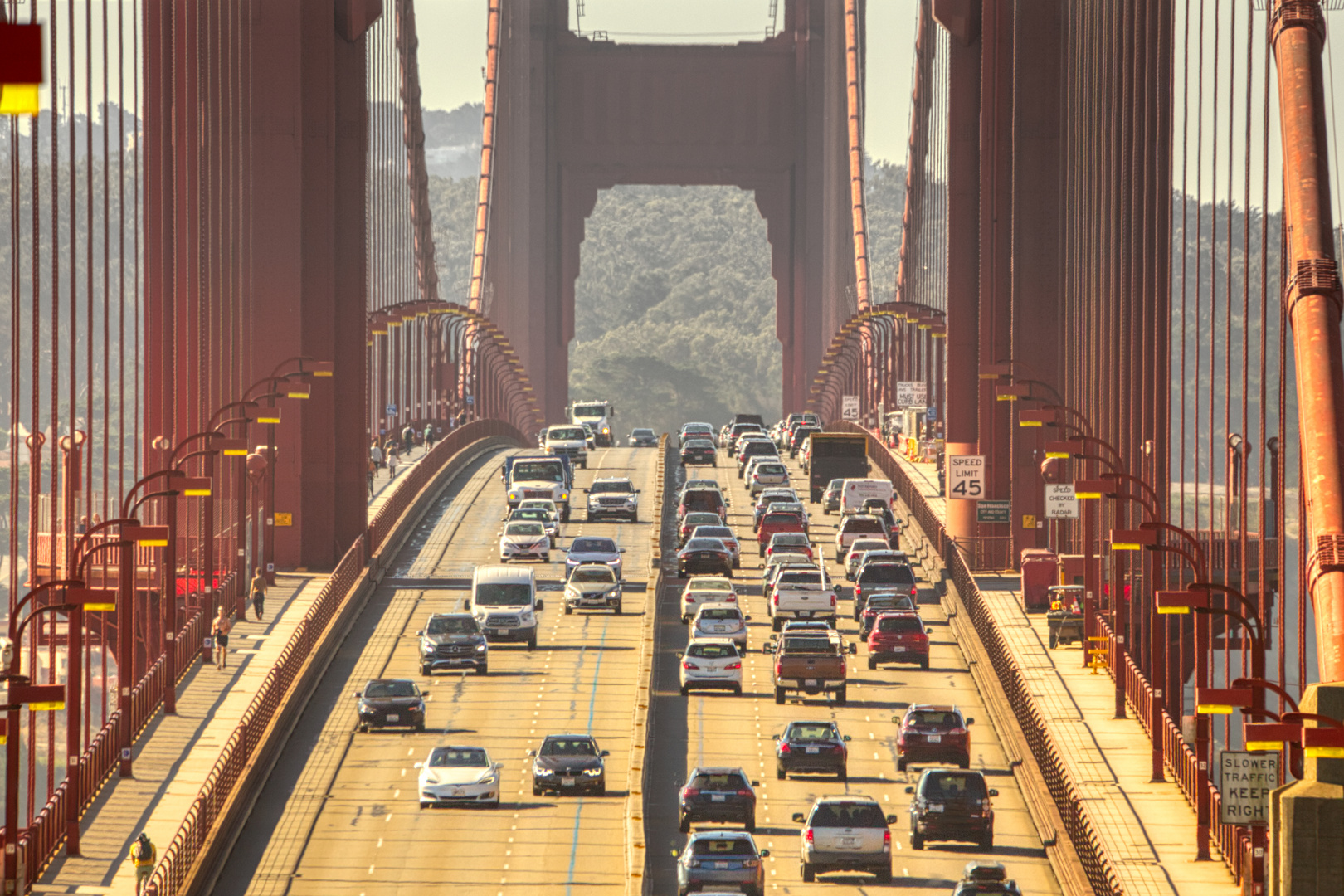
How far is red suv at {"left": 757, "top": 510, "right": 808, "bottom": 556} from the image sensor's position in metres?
73.2

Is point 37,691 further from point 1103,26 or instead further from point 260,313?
point 1103,26

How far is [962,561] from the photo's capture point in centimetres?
6194

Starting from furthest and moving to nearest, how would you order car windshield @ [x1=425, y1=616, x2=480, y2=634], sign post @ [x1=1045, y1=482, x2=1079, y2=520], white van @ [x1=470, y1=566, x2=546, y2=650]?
sign post @ [x1=1045, y1=482, x2=1079, y2=520], white van @ [x1=470, y1=566, x2=546, y2=650], car windshield @ [x1=425, y1=616, x2=480, y2=634]

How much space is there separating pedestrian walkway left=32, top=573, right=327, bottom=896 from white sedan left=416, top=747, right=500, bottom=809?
368 cm

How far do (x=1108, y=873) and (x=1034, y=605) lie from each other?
29495mm

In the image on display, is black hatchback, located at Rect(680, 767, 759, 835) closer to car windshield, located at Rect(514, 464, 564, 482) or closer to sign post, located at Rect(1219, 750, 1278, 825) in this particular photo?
sign post, located at Rect(1219, 750, 1278, 825)

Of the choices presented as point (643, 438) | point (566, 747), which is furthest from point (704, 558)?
point (643, 438)

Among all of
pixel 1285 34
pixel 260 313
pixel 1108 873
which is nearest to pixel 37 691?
pixel 1108 873

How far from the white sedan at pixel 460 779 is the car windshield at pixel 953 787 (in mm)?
7404

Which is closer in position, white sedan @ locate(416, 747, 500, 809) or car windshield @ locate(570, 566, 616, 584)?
white sedan @ locate(416, 747, 500, 809)

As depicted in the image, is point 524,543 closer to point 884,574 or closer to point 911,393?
point 884,574

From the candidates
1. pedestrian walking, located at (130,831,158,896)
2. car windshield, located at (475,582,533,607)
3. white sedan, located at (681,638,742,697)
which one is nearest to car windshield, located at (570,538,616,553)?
car windshield, located at (475,582,533,607)

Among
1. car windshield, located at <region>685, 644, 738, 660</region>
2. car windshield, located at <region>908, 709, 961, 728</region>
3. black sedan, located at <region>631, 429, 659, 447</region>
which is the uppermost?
black sedan, located at <region>631, 429, 659, 447</region>

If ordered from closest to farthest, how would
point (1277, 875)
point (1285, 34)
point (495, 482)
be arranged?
point (1277, 875), point (1285, 34), point (495, 482)
